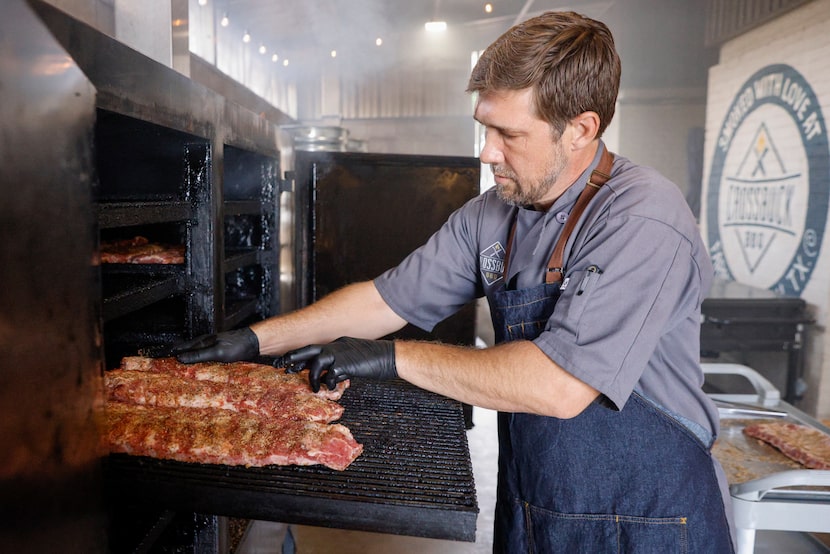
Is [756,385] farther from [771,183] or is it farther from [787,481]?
[771,183]

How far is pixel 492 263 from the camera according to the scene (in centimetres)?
223

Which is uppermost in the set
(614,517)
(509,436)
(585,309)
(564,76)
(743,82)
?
(743,82)

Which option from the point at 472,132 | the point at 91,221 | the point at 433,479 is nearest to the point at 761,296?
the point at 433,479

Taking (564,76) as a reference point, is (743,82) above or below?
above

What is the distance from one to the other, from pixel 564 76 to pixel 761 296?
525 centimetres

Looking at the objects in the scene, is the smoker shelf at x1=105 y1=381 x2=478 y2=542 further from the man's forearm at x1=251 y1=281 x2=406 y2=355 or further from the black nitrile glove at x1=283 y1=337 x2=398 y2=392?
the man's forearm at x1=251 y1=281 x2=406 y2=355

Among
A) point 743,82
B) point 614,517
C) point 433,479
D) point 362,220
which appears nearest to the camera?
point 433,479

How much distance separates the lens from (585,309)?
5.33ft

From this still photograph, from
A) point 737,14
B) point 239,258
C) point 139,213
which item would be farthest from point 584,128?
point 737,14

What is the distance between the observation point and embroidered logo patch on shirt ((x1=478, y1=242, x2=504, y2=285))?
2203mm

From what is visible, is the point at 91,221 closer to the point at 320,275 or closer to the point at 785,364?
the point at 320,275

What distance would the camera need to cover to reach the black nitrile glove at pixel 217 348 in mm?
2180

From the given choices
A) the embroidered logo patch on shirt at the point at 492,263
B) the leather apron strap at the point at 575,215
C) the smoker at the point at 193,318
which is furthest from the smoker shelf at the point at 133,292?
the leather apron strap at the point at 575,215

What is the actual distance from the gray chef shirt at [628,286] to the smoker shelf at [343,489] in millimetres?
445
